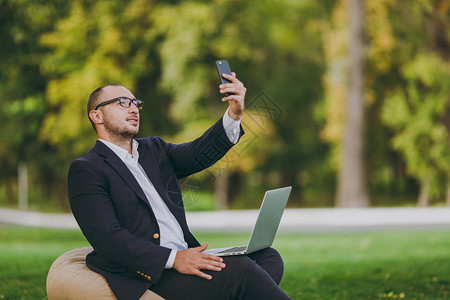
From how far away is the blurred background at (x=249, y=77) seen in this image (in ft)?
72.9

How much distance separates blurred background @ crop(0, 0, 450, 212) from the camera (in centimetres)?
2223

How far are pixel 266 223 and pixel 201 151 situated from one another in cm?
72

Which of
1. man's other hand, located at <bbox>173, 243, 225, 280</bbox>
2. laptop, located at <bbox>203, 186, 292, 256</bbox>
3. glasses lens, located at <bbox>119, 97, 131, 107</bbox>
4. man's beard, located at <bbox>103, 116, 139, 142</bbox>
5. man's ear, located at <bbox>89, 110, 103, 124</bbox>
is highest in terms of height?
glasses lens, located at <bbox>119, 97, 131, 107</bbox>

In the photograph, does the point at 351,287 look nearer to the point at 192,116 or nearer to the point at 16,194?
the point at 192,116

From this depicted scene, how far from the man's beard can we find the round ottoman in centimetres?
80

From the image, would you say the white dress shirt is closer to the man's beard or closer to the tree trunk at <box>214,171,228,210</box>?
the man's beard

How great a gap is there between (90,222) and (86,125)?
20760 millimetres

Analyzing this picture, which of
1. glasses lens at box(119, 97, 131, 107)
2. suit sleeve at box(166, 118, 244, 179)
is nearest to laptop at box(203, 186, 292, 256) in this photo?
suit sleeve at box(166, 118, 244, 179)

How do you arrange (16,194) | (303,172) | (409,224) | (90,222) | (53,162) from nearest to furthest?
1. (90,222)
2. (409,224)
3. (53,162)
4. (303,172)
5. (16,194)

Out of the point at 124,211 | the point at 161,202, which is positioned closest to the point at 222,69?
the point at 161,202

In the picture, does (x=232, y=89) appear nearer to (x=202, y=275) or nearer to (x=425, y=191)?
(x=202, y=275)

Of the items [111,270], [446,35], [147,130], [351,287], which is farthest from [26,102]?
[111,270]

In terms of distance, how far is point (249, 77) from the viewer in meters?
27.3

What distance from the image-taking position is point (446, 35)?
23.2 metres
